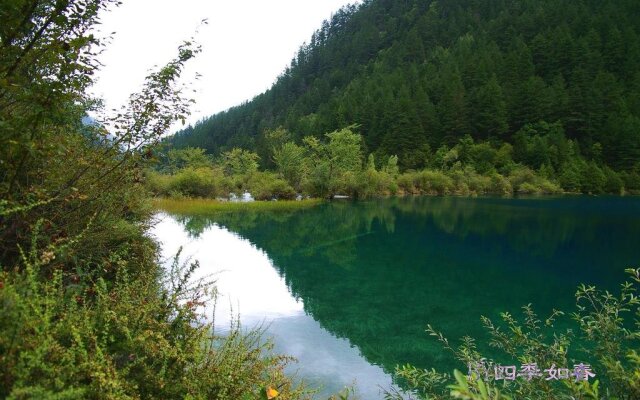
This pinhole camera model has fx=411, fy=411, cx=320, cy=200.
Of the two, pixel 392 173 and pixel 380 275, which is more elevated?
pixel 392 173

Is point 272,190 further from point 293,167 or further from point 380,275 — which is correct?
point 380,275

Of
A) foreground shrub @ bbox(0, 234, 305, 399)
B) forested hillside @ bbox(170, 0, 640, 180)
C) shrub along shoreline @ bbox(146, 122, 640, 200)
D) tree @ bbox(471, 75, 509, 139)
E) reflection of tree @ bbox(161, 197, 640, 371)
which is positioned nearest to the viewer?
foreground shrub @ bbox(0, 234, 305, 399)

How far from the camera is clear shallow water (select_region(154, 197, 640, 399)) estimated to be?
7562mm

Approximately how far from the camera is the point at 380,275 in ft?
42.4

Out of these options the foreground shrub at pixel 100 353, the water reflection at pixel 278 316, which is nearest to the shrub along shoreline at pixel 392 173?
the water reflection at pixel 278 316

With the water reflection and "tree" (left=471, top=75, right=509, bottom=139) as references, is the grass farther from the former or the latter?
"tree" (left=471, top=75, right=509, bottom=139)

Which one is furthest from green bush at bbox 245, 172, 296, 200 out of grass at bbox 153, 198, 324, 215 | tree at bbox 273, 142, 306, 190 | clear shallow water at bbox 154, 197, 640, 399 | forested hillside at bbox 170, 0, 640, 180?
forested hillside at bbox 170, 0, 640, 180

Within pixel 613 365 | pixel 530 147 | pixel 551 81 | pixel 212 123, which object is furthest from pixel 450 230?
pixel 212 123

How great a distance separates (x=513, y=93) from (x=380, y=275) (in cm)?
7405

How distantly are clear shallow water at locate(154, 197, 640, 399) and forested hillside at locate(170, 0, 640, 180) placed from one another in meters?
44.9

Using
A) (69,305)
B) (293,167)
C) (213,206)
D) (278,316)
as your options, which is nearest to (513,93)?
(293,167)

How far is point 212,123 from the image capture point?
146875 millimetres

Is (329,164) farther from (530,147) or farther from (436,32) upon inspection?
(436,32)

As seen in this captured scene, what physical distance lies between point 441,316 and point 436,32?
121702 millimetres
